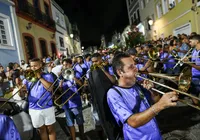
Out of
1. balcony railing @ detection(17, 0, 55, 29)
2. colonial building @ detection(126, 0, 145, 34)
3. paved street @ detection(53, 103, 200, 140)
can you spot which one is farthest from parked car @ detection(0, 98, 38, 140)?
colonial building @ detection(126, 0, 145, 34)

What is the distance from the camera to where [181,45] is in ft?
26.3

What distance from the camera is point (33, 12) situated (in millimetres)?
16516

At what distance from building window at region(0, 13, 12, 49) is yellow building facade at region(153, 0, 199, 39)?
951cm

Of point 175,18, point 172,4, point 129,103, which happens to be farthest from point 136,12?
point 129,103

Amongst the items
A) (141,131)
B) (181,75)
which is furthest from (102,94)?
(181,75)

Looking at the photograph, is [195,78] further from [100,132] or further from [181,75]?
[181,75]

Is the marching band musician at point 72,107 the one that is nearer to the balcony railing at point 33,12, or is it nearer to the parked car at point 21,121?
the parked car at point 21,121

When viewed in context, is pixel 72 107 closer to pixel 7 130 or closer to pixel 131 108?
pixel 131 108

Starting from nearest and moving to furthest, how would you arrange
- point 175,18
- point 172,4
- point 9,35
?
point 9,35
point 175,18
point 172,4

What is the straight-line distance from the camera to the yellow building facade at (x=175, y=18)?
1494 cm

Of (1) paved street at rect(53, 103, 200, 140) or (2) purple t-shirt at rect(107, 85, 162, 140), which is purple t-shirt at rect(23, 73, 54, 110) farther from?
(2) purple t-shirt at rect(107, 85, 162, 140)

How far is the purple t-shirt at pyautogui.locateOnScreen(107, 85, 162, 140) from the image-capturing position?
2055 mm

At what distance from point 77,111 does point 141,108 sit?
→ 2548 millimetres

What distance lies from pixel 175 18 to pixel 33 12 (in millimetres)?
11774
